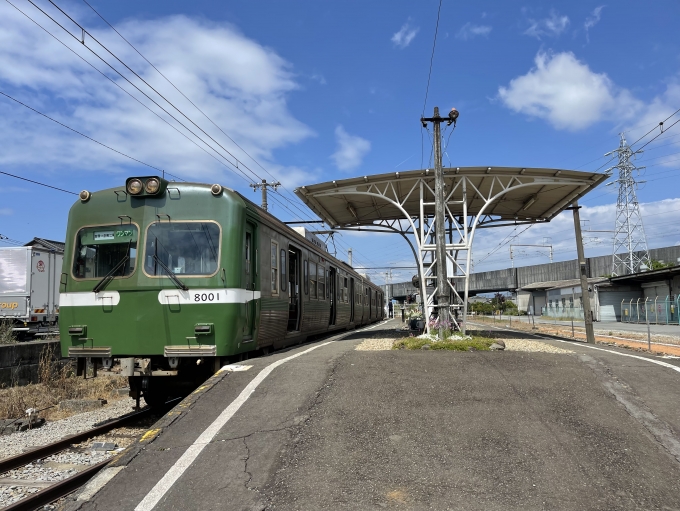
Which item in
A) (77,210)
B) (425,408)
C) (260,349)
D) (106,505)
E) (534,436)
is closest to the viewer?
(106,505)

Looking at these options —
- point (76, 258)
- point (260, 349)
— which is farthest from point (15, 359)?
point (260, 349)

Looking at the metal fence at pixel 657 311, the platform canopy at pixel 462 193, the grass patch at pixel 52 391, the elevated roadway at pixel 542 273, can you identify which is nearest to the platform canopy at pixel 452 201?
the platform canopy at pixel 462 193

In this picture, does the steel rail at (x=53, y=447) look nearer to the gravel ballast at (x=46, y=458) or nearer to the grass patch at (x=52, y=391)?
the gravel ballast at (x=46, y=458)

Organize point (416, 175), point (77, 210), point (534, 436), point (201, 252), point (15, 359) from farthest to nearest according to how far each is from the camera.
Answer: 1. point (416, 175)
2. point (15, 359)
3. point (77, 210)
4. point (201, 252)
5. point (534, 436)

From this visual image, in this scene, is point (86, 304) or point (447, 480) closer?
point (447, 480)

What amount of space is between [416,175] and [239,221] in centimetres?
725

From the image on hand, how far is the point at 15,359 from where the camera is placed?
38.6ft

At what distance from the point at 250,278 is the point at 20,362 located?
7.18 m

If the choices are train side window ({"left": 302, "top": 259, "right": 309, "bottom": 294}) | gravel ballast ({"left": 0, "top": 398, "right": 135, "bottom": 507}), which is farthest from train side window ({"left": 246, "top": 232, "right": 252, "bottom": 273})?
train side window ({"left": 302, "top": 259, "right": 309, "bottom": 294})

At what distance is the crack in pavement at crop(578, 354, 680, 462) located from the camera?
202 inches

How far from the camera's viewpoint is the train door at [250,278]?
8109 mm

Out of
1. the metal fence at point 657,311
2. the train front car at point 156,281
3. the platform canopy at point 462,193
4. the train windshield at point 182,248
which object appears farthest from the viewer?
the metal fence at point 657,311

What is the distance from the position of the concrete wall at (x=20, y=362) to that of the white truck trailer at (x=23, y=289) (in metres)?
8.20

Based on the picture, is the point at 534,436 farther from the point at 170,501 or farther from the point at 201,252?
the point at 201,252
